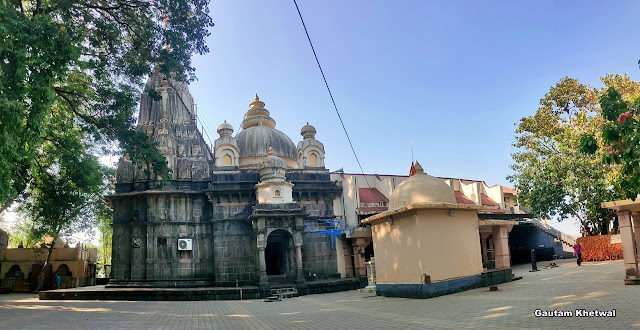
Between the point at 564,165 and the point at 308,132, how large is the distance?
15965mm

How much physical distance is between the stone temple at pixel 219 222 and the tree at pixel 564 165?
13108 mm

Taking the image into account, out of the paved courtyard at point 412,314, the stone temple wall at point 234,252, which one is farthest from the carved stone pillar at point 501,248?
the stone temple wall at point 234,252

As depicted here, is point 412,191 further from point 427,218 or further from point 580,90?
point 580,90

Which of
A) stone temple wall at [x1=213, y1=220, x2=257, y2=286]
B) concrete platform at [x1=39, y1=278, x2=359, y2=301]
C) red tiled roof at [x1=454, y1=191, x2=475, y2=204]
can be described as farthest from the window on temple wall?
red tiled roof at [x1=454, y1=191, x2=475, y2=204]

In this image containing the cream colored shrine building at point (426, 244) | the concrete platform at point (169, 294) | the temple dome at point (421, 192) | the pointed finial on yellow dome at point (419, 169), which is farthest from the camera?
the concrete platform at point (169, 294)

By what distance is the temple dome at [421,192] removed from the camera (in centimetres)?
1533

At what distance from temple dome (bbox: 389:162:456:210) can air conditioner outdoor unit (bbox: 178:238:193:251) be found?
501 inches

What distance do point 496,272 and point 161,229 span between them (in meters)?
17.3

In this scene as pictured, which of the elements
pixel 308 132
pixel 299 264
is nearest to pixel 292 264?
pixel 299 264

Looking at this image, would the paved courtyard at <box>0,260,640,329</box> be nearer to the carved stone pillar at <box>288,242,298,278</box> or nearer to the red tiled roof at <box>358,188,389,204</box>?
the carved stone pillar at <box>288,242,298,278</box>

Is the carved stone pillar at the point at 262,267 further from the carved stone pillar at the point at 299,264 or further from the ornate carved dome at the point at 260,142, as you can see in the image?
the ornate carved dome at the point at 260,142

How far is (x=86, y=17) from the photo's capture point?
13641 mm

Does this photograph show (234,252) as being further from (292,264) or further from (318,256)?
(318,256)

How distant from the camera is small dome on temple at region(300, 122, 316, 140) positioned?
2911 cm
